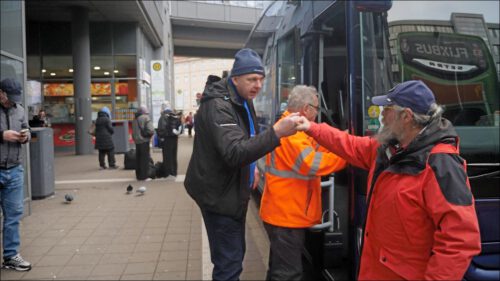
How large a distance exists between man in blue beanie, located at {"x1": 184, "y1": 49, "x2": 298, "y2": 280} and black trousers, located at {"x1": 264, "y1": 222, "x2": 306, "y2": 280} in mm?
612

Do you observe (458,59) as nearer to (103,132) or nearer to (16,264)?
(16,264)

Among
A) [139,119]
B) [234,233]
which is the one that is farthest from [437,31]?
[139,119]

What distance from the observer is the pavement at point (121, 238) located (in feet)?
14.5

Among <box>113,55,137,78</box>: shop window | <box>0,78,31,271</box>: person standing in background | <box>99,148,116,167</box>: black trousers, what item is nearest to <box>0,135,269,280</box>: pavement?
<box>0,78,31,271</box>: person standing in background

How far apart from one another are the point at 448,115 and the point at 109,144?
10.5 metres

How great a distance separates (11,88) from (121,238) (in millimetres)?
2356

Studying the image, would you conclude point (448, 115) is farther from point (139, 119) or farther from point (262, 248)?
point (139, 119)

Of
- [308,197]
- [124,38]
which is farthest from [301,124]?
[124,38]

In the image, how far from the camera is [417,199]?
1859 millimetres

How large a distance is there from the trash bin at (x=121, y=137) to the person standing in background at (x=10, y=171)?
41.6ft

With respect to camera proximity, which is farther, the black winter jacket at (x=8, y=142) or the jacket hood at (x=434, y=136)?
the black winter jacket at (x=8, y=142)

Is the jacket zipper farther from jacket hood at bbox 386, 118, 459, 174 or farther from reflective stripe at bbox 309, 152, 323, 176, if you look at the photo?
jacket hood at bbox 386, 118, 459, 174

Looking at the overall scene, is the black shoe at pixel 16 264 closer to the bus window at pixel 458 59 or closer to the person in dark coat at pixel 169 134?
the bus window at pixel 458 59

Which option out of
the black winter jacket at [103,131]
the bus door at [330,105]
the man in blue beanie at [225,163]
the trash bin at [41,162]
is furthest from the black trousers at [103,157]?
the man in blue beanie at [225,163]
